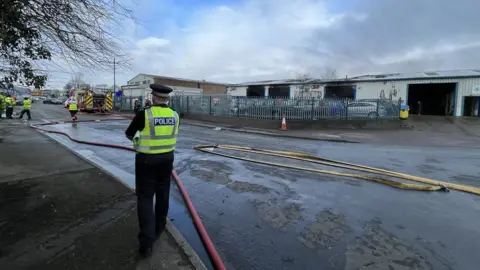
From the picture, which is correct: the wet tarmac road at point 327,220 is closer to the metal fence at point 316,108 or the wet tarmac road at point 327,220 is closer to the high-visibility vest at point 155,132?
the high-visibility vest at point 155,132

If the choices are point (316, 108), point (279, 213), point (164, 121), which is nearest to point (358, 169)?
point (279, 213)

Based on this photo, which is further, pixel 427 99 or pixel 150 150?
pixel 427 99

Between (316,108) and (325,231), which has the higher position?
(316,108)

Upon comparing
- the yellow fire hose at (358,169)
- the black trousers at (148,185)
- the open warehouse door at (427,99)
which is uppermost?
the open warehouse door at (427,99)

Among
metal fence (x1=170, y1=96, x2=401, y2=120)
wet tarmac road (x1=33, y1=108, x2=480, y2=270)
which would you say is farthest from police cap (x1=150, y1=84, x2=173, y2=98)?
metal fence (x1=170, y1=96, x2=401, y2=120)

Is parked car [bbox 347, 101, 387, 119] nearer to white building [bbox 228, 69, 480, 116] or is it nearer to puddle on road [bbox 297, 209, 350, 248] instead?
white building [bbox 228, 69, 480, 116]

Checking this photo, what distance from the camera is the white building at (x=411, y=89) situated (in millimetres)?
27672

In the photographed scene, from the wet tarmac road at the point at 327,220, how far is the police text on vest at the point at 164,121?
1.56 meters

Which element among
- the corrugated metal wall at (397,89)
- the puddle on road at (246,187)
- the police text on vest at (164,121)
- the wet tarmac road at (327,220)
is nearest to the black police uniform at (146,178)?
the police text on vest at (164,121)

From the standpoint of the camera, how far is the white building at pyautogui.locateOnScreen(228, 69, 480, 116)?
27.7 m

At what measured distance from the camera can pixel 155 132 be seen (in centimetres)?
339

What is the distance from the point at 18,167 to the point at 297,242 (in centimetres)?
619

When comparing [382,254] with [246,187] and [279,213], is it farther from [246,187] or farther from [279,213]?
[246,187]

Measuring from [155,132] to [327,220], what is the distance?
8.98 feet
